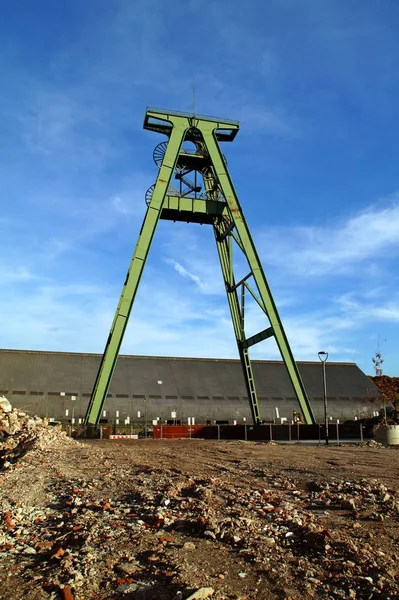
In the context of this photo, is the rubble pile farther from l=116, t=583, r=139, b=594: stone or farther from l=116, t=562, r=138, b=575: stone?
l=116, t=583, r=139, b=594: stone

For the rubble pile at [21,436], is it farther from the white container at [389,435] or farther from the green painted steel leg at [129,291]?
the white container at [389,435]

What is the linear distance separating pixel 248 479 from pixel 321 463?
12.1ft

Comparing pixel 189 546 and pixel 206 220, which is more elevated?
pixel 206 220

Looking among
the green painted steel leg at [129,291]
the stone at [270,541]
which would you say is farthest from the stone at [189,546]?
the green painted steel leg at [129,291]

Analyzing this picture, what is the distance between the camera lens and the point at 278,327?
2656cm

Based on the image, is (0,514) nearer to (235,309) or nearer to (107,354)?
(107,354)

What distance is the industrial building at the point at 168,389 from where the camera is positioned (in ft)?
122

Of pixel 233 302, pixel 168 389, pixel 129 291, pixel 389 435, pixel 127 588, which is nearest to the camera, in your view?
pixel 127 588

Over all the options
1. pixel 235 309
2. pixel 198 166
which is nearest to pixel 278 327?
pixel 235 309

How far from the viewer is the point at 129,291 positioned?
1006 inches

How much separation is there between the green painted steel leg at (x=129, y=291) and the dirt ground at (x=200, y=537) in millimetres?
14694

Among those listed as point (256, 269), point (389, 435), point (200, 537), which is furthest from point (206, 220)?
point (200, 537)

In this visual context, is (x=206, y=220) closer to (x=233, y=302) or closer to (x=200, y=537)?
(x=233, y=302)

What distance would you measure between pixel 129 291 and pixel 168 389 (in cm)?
1819
